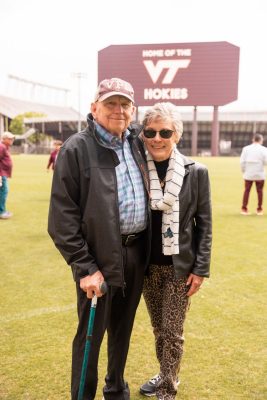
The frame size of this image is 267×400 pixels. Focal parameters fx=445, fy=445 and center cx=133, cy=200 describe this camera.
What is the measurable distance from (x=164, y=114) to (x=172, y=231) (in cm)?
68

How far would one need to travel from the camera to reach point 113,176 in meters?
2.40

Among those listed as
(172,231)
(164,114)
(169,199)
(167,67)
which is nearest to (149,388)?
(172,231)

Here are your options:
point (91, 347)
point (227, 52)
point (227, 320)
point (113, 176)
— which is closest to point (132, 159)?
point (113, 176)

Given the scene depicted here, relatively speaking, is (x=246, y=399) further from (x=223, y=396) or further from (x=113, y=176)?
(x=113, y=176)

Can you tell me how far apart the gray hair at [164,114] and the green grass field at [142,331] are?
183cm

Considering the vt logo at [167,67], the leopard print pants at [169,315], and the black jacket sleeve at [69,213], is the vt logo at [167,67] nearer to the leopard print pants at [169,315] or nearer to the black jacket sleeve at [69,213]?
the leopard print pants at [169,315]

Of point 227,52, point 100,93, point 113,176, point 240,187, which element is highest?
point 227,52

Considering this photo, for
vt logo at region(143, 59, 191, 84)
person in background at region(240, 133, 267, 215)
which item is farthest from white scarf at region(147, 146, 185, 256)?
vt logo at region(143, 59, 191, 84)

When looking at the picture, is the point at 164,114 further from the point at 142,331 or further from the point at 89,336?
the point at 142,331

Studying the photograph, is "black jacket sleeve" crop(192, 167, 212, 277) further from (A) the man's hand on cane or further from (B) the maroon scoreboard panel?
(B) the maroon scoreboard panel

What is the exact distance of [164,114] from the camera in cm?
257

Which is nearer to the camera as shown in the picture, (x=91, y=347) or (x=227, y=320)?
(x=91, y=347)

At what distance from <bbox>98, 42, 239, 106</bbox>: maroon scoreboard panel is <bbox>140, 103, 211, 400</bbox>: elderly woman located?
58146 mm

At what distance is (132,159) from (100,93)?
408 mm
